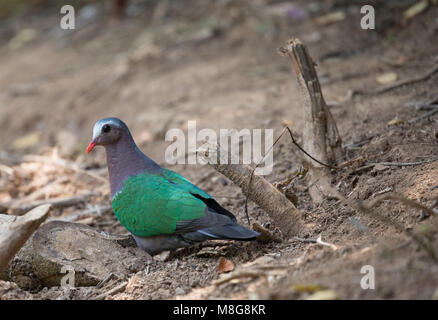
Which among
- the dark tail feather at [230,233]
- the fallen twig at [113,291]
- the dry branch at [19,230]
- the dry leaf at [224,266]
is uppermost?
the dry branch at [19,230]

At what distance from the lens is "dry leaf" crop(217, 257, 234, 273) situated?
307 centimetres

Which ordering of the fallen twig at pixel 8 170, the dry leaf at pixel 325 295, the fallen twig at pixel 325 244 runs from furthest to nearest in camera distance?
the fallen twig at pixel 8 170 → the fallen twig at pixel 325 244 → the dry leaf at pixel 325 295

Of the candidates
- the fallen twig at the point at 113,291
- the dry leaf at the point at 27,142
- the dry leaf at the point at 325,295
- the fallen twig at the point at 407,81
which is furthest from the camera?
the dry leaf at the point at 27,142

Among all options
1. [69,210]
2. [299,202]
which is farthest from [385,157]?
[69,210]

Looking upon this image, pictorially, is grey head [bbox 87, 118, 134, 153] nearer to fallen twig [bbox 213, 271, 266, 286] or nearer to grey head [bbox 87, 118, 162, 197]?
grey head [bbox 87, 118, 162, 197]

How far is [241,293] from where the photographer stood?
2.66 metres

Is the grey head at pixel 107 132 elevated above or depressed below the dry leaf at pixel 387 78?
below

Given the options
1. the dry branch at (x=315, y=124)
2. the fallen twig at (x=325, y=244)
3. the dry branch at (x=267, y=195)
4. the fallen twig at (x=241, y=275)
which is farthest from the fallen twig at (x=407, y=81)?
the fallen twig at (x=241, y=275)

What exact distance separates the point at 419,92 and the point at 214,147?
94.8 inches

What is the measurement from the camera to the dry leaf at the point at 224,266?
3.07 metres

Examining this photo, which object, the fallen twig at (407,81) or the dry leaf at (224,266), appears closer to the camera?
the dry leaf at (224,266)

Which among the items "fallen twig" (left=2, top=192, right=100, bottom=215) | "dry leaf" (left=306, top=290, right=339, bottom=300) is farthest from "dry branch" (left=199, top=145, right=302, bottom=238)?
"fallen twig" (left=2, top=192, right=100, bottom=215)

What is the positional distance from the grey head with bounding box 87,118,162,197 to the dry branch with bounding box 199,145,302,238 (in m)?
0.62

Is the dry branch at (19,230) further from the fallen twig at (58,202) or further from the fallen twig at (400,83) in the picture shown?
the fallen twig at (400,83)
